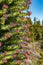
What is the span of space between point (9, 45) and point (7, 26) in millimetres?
1119

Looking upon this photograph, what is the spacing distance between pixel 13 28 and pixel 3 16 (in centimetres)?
111

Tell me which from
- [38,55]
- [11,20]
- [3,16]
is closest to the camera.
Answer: [3,16]

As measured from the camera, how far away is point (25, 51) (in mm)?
18578

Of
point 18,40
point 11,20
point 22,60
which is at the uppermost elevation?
point 11,20

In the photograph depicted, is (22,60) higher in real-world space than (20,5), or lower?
lower

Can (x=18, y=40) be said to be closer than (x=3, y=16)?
No

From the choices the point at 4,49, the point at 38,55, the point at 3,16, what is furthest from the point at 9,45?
the point at 38,55

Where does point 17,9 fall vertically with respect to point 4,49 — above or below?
above

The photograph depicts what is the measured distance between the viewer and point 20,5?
61.4ft

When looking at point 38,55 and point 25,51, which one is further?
point 38,55

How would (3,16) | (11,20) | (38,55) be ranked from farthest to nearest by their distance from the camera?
(38,55), (11,20), (3,16)

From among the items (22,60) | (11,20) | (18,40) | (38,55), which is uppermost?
(11,20)

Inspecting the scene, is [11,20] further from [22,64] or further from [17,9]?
[22,64]

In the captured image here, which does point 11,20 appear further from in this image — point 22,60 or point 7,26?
point 22,60
